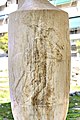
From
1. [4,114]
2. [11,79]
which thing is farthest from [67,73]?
[4,114]

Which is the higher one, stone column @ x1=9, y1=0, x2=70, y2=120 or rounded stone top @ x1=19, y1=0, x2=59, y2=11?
rounded stone top @ x1=19, y1=0, x2=59, y2=11

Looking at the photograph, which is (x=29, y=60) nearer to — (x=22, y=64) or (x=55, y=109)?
(x=22, y=64)

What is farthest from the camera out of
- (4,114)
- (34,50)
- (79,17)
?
(79,17)

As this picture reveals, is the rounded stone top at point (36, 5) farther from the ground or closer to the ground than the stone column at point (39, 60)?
farther from the ground

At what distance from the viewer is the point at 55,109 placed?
40.4 inches

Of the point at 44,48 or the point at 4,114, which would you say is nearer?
the point at 44,48

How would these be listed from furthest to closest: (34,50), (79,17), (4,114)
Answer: (79,17) < (4,114) < (34,50)

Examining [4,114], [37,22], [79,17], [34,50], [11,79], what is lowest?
[4,114]

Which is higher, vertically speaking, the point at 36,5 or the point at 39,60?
the point at 36,5

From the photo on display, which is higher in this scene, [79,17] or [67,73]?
[79,17]

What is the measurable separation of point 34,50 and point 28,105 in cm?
21

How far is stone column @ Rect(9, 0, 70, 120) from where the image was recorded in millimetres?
1000

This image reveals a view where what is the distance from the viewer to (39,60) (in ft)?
3.27

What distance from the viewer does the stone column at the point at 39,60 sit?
100cm
